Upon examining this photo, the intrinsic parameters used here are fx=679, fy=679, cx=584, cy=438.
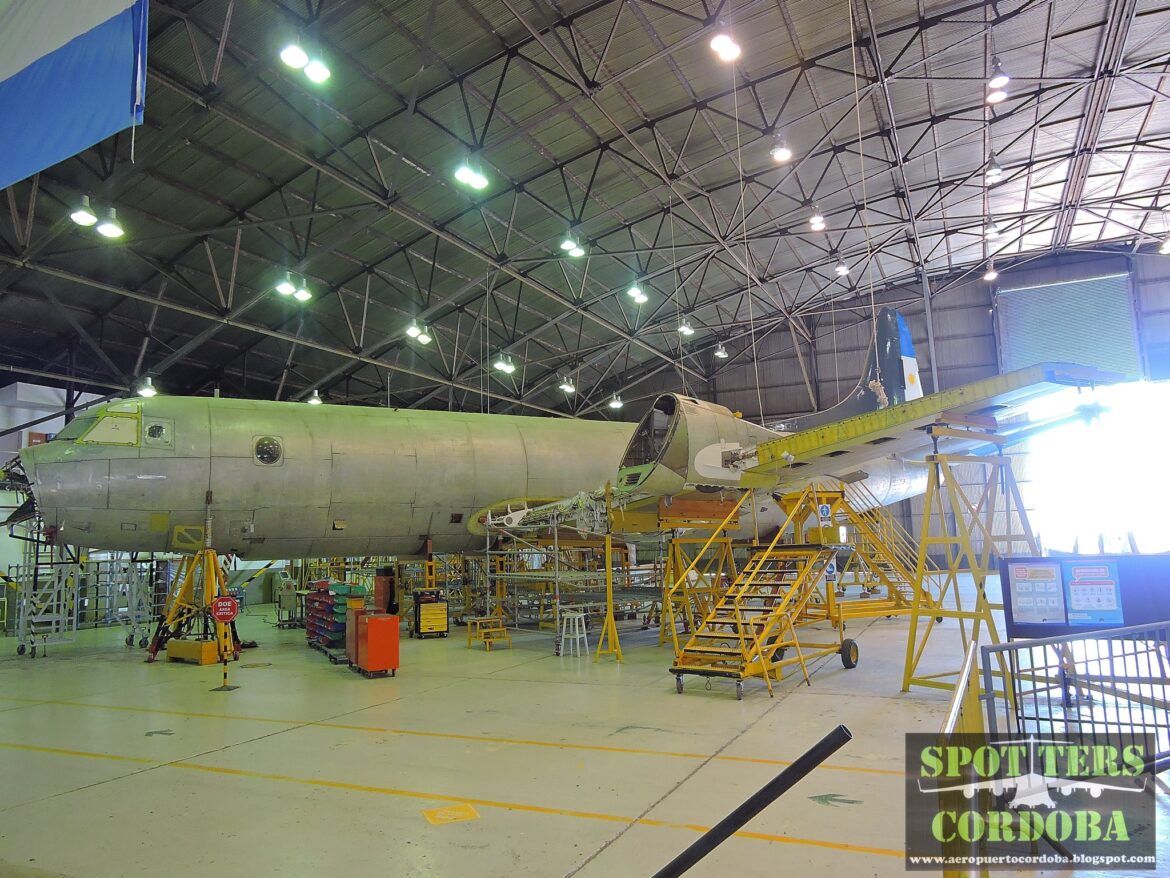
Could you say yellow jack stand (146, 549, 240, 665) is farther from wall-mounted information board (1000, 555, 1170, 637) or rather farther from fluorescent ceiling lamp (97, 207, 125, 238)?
wall-mounted information board (1000, 555, 1170, 637)

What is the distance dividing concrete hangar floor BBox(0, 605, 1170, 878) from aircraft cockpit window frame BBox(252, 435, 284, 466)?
4909mm

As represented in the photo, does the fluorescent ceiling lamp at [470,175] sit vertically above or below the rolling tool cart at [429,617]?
above

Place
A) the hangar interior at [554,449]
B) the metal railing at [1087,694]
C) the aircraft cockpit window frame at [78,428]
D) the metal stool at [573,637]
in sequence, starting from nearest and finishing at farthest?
the metal railing at [1087,694] < the hangar interior at [554,449] < the aircraft cockpit window frame at [78,428] < the metal stool at [573,637]

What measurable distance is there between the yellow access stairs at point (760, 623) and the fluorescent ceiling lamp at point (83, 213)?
54.3ft

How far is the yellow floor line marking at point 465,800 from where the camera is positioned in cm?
507

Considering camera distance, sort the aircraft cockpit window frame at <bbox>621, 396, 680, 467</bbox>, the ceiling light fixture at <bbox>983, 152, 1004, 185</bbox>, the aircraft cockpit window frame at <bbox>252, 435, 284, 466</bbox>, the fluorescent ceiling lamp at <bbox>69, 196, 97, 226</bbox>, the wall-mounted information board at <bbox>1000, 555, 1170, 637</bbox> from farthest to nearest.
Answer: the ceiling light fixture at <bbox>983, 152, 1004, 185</bbox> < the fluorescent ceiling lamp at <bbox>69, 196, 97, 226</bbox> < the aircraft cockpit window frame at <bbox>252, 435, 284, 466</bbox> < the aircraft cockpit window frame at <bbox>621, 396, 680, 467</bbox> < the wall-mounted information board at <bbox>1000, 555, 1170, 637</bbox>

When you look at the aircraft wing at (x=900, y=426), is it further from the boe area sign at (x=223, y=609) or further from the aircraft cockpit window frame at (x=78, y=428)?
the aircraft cockpit window frame at (x=78, y=428)

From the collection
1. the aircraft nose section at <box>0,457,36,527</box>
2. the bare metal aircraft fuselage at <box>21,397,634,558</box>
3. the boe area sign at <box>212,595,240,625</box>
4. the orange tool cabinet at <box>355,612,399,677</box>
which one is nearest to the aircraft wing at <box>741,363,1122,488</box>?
the bare metal aircraft fuselage at <box>21,397,634,558</box>

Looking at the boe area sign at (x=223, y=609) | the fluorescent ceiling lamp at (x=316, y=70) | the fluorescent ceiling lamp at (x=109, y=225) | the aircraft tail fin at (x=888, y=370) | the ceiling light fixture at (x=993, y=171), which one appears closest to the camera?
the boe area sign at (x=223, y=609)

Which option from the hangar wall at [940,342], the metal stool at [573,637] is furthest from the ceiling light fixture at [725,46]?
the hangar wall at [940,342]

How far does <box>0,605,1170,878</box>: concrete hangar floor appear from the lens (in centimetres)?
511

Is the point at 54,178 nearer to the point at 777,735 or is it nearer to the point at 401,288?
the point at 401,288

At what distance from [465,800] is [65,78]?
7.45 metres

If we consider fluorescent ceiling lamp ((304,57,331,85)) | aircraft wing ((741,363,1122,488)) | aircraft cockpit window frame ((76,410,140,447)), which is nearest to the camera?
aircraft wing ((741,363,1122,488))
